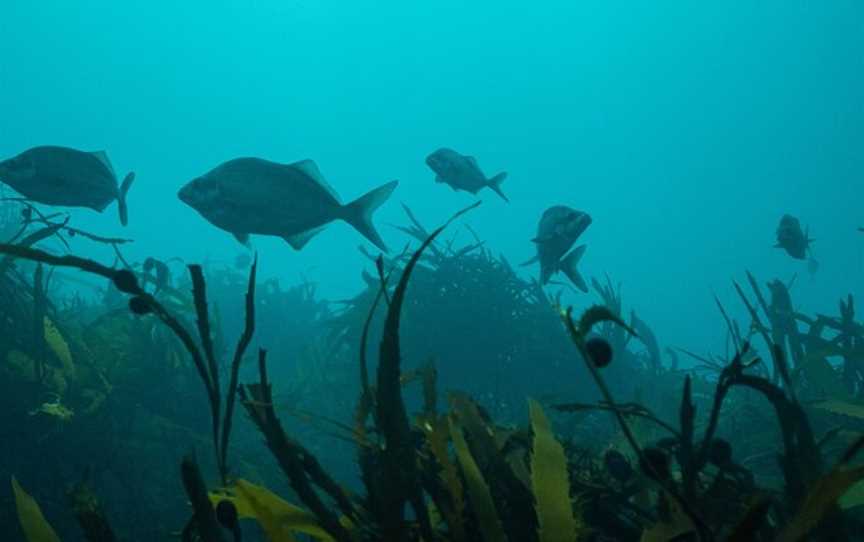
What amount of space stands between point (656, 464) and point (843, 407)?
2.86m

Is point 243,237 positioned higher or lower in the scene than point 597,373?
higher

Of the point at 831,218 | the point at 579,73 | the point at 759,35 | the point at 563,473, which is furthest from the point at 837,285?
the point at 563,473

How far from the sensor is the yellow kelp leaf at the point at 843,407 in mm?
3112

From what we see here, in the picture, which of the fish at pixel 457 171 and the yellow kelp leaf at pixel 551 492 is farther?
the fish at pixel 457 171

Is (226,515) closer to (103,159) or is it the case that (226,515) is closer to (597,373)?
(597,373)

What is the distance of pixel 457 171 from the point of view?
235 inches

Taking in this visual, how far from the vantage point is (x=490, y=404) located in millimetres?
7160

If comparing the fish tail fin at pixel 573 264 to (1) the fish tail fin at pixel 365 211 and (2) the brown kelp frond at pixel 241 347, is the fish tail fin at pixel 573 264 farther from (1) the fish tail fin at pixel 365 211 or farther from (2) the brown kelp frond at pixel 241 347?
(2) the brown kelp frond at pixel 241 347

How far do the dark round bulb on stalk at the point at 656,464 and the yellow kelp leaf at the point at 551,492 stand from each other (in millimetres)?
208

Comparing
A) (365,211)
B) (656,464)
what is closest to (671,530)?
(656,464)

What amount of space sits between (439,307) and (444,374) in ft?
3.13

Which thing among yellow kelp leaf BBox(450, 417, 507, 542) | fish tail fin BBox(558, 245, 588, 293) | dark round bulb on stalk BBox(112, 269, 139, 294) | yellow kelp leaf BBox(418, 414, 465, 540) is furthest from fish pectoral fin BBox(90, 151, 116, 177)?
yellow kelp leaf BBox(450, 417, 507, 542)

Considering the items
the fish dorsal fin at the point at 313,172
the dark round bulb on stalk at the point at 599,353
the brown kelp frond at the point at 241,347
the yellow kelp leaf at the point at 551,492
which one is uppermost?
the fish dorsal fin at the point at 313,172

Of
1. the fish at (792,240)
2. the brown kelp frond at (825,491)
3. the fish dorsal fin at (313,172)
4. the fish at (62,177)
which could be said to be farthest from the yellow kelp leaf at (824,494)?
the fish at (792,240)
